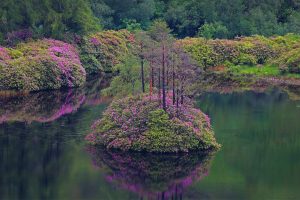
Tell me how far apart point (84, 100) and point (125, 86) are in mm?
9384

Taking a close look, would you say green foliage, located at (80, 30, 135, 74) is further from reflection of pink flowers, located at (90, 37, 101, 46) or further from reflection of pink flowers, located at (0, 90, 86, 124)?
reflection of pink flowers, located at (0, 90, 86, 124)

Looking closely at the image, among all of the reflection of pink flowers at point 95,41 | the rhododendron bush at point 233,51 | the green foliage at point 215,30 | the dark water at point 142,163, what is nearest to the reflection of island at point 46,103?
the dark water at point 142,163

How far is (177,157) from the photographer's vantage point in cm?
3591

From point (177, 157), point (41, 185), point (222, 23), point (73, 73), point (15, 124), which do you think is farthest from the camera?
point (222, 23)

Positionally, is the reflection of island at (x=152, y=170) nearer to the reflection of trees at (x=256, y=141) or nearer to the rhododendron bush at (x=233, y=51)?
the reflection of trees at (x=256, y=141)

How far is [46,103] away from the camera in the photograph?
5075 centimetres

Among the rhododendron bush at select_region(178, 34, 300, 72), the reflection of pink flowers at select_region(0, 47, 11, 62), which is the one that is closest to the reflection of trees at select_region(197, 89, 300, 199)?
the rhododendron bush at select_region(178, 34, 300, 72)

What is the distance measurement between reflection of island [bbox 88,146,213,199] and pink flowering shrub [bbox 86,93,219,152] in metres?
0.56

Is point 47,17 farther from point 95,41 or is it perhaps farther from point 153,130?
point 153,130

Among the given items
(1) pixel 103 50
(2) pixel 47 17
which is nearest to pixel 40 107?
(2) pixel 47 17

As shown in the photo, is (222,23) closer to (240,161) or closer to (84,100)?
(84,100)

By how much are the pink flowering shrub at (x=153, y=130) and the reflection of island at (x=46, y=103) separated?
324 inches

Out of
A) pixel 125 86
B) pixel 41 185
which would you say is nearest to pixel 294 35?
pixel 125 86

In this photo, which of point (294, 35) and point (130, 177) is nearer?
point (130, 177)
